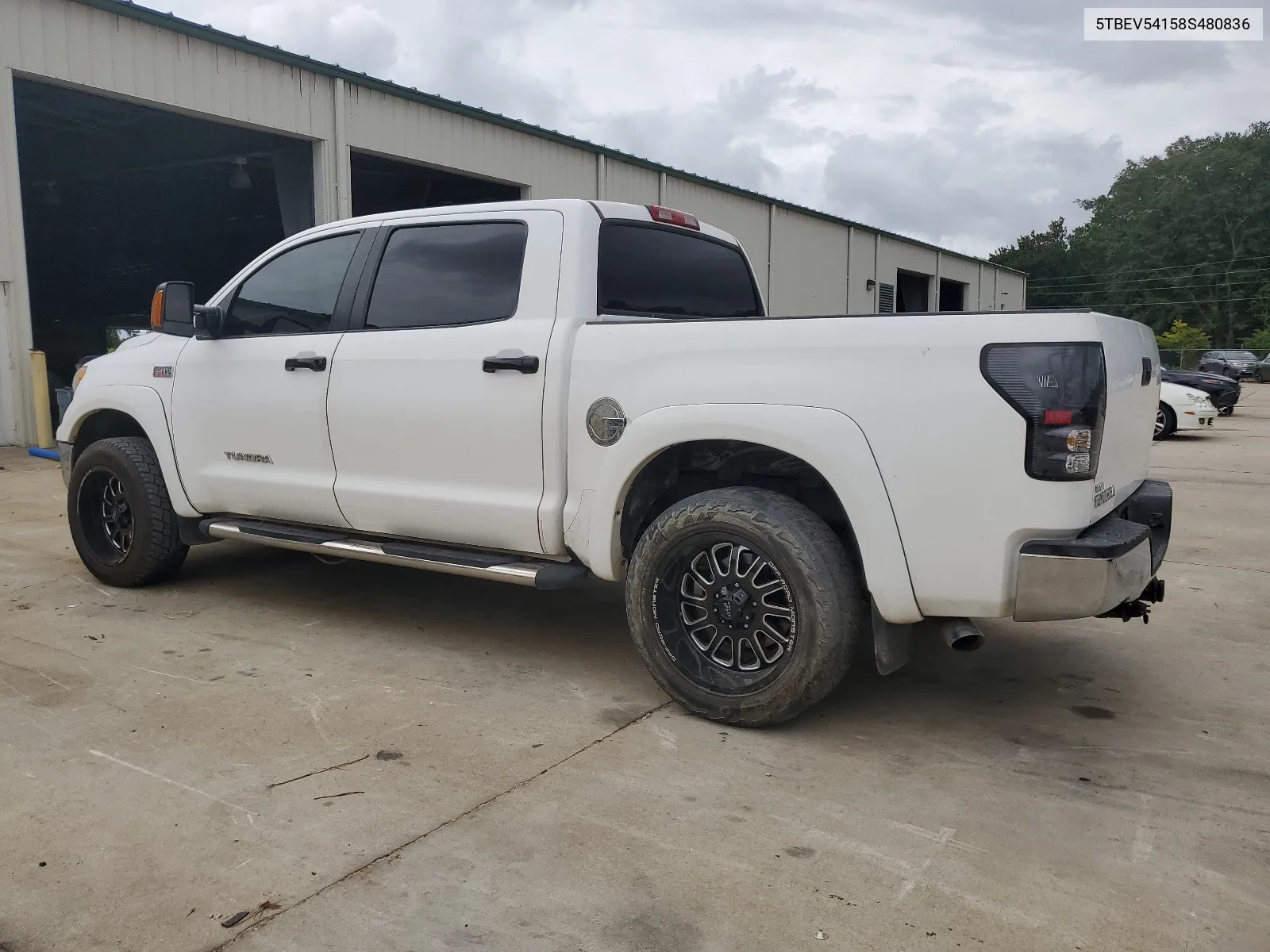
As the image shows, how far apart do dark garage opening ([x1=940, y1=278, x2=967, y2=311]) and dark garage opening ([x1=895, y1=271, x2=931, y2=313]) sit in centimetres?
A: 204

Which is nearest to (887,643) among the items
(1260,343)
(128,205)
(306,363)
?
(306,363)

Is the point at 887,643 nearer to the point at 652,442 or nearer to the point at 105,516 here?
the point at 652,442

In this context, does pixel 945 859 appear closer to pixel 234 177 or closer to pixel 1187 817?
pixel 1187 817

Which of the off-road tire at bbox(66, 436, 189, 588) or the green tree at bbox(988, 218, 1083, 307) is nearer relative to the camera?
the off-road tire at bbox(66, 436, 189, 588)

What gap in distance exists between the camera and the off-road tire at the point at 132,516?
540 cm

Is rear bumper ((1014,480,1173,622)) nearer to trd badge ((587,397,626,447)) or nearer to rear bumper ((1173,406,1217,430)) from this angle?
trd badge ((587,397,626,447))

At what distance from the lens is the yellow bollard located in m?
12.6

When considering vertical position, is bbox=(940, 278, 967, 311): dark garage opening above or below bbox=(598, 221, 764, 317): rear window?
above

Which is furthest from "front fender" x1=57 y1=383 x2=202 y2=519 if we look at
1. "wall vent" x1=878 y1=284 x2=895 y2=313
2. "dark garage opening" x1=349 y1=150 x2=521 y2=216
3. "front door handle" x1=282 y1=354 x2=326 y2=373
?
"wall vent" x1=878 y1=284 x2=895 y2=313

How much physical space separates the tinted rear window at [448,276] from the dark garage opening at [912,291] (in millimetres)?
30465

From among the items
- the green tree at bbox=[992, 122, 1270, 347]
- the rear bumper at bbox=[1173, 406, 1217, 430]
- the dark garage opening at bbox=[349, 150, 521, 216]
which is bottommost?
the rear bumper at bbox=[1173, 406, 1217, 430]

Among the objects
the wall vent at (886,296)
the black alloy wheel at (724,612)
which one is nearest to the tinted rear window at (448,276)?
the black alloy wheel at (724,612)

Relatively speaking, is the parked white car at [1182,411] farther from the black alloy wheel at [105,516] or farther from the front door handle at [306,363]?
the black alloy wheel at [105,516]

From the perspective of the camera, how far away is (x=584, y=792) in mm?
3180
